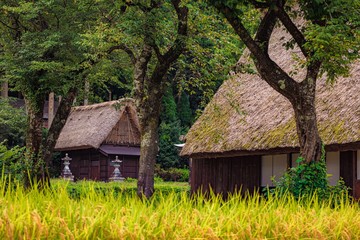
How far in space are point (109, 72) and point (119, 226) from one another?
15773 millimetres

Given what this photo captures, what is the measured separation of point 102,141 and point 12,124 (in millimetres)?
5298

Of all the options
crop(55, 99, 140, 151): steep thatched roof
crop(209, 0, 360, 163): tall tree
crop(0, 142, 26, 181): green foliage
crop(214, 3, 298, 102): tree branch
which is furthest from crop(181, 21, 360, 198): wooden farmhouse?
crop(55, 99, 140, 151): steep thatched roof

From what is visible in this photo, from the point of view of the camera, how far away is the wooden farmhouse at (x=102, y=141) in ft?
119

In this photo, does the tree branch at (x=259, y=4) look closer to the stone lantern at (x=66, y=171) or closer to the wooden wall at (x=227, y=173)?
the wooden wall at (x=227, y=173)

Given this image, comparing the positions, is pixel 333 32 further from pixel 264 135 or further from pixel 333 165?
pixel 264 135

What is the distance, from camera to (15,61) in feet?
63.5

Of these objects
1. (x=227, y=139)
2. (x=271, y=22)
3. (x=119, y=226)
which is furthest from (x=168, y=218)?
(x=227, y=139)

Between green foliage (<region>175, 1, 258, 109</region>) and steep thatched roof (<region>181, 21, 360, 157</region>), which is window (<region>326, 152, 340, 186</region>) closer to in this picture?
steep thatched roof (<region>181, 21, 360, 157</region>)

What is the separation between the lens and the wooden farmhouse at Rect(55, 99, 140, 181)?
1427 inches

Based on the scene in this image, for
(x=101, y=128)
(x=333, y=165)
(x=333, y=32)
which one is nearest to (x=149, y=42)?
(x=333, y=32)

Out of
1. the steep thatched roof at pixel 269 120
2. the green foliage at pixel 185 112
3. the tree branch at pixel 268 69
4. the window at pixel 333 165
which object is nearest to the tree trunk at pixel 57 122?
the steep thatched roof at pixel 269 120

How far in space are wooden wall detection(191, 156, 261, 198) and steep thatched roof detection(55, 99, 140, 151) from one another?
14.6 m

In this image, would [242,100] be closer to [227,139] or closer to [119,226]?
[227,139]

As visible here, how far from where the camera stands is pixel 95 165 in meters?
36.9
